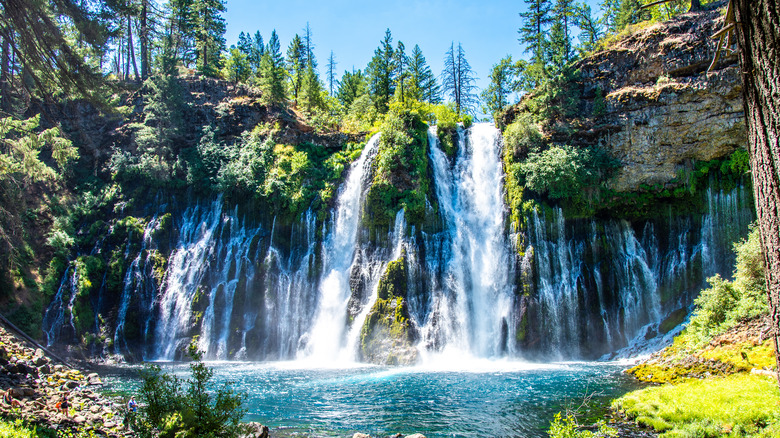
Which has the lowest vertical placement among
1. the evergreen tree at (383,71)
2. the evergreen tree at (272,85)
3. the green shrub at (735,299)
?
the green shrub at (735,299)

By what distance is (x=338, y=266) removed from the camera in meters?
26.5

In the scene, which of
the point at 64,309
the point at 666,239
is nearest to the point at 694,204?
the point at 666,239

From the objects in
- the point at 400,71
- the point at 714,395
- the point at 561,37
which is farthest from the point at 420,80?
the point at 714,395

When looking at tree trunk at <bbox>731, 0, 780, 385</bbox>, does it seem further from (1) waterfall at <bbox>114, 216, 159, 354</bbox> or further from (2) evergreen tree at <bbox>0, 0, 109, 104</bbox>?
(1) waterfall at <bbox>114, 216, 159, 354</bbox>

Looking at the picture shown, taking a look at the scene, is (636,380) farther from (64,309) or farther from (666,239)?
(64,309)

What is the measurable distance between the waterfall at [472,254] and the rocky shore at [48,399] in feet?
49.0

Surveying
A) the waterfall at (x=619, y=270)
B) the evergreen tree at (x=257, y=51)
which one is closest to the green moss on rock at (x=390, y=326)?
the waterfall at (x=619, y=270)

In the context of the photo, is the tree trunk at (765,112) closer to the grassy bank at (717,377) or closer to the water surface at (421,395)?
the grassy bank at (717,377)

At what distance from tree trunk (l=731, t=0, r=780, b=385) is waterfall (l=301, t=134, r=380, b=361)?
22.7m

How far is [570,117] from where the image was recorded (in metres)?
27.7

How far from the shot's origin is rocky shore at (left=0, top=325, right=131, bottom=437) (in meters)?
8.69

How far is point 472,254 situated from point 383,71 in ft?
85.7

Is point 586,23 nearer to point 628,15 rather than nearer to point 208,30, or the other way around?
point 628,15

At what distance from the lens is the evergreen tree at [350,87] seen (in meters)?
49.3
